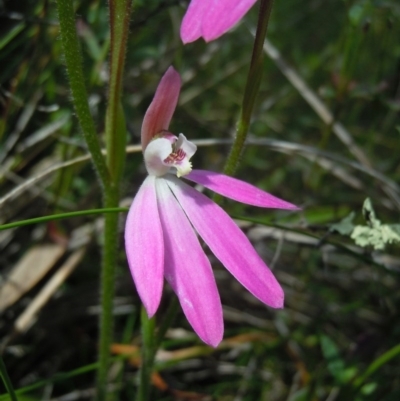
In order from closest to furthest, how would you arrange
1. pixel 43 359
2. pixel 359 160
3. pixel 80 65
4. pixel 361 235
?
pixel 80 65, pixel 361 235, pixel 43 359, pixel 359 160

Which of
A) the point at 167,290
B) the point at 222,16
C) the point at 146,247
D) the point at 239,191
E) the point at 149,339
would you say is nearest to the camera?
the point at 222,16

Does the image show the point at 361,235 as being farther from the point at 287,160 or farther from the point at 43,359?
the point at 287,160

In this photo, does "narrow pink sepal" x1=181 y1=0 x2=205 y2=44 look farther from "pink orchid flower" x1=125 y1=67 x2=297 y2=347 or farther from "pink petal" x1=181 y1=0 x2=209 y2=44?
"pink orchid flower" x1=125 y1=67 x2=297 y2=347

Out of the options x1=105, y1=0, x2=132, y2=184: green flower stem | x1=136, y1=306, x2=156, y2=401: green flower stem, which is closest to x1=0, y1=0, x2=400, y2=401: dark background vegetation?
x1=136, y1=306, x2=156, y2=401: green flower stem

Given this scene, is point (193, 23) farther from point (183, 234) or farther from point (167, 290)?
point (167, 290)

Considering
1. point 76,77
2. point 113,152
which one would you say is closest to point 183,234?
point 113,152

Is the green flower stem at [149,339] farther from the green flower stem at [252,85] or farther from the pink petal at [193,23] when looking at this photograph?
the pink petal at [193,23]

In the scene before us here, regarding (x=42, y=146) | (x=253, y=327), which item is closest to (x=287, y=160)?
(x=253, y=327)
